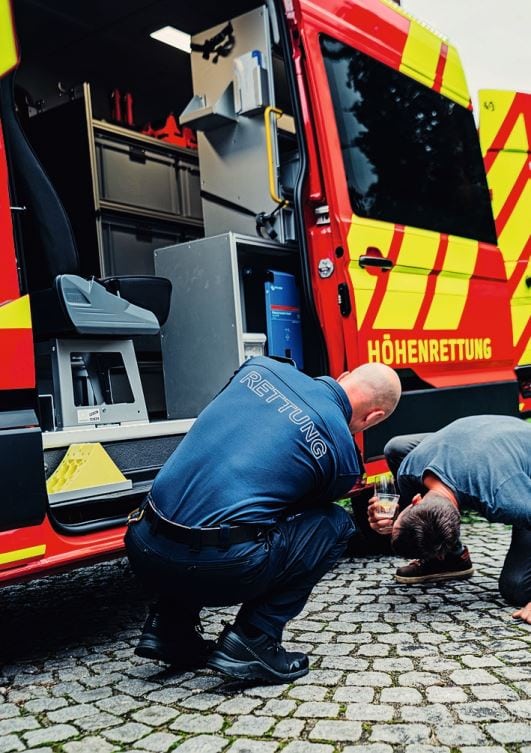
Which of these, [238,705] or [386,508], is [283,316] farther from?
[238,705]

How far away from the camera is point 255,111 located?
3.85 metres

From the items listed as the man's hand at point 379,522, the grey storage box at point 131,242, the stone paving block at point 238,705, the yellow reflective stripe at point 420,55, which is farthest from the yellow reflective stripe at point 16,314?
the yellow reflective stripe at point 420,55

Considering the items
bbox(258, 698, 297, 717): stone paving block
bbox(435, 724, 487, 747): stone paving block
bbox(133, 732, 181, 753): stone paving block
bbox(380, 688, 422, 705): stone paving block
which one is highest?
bbox(133, 732, 181, 753): stone paving block

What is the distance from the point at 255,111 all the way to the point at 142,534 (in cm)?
234

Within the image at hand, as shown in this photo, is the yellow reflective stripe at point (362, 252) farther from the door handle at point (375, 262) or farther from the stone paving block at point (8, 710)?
the stone paving block at point (8, 710)

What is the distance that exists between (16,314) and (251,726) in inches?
48.9

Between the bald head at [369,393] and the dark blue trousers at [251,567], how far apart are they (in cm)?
29

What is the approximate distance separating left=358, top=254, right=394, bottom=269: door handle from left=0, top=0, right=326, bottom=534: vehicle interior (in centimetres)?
24

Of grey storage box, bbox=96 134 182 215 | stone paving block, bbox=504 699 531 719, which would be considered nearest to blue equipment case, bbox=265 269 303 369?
grey storage box, bbox=96 134 182 215

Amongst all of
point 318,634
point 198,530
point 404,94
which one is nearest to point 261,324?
point 404,94

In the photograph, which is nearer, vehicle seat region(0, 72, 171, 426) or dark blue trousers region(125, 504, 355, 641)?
dark blue trousers region(125, 504, 355, 641)

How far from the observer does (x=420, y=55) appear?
401cm

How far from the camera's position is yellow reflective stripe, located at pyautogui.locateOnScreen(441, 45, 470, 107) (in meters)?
4.20

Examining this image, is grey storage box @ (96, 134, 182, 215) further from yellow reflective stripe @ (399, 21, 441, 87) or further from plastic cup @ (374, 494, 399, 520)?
plastic cup @ (374, 494, 399, 520)
